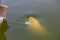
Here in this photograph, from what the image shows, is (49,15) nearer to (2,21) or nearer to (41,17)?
(41,17)

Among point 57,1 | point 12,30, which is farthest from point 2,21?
point 57,1

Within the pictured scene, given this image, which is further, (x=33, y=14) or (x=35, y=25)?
(x=33, y=14)

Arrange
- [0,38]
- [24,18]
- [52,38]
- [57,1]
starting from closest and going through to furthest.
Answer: [0,38], [52,38], [24,18], [57,1]

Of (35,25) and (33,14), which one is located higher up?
(33,14)
